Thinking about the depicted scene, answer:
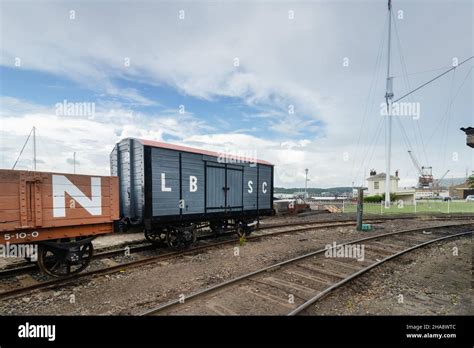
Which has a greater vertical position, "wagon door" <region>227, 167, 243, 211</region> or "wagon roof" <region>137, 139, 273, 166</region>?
"wagon roof" <region>137, 139, 273, 166</region>

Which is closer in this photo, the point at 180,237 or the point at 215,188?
the point at 180,237

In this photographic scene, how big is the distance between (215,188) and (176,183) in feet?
6.91

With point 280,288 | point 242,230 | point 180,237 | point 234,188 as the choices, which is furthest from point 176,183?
point 280,288

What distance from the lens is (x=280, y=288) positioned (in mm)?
6266

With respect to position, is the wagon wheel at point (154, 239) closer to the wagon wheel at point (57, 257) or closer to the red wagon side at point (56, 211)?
the red wagon side at point (56, 211)

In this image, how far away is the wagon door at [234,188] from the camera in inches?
462

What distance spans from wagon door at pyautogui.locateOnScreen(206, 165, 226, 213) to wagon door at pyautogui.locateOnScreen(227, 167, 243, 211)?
370 mm

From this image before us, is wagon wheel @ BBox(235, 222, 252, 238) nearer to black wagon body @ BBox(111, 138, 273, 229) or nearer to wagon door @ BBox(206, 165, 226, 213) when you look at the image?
black wagon body @ BBox(111, 138, 273, 229)

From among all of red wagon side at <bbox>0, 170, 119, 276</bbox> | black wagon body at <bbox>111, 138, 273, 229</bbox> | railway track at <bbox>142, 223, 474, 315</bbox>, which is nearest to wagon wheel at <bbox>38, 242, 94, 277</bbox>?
red wagon side at <bbox>0, 170, 119, 276</bbox>

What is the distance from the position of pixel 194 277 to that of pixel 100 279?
249cm

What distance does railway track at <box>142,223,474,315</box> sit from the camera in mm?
5098

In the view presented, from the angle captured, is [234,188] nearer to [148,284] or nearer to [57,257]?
[148,284]

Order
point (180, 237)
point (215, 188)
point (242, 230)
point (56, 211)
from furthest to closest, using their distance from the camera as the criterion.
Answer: point (242, 230), point (215, 188), point (180, 237), point (56, 211)

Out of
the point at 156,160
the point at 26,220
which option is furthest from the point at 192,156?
the point at 26,220
